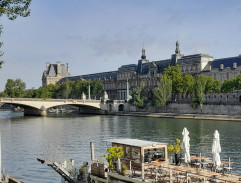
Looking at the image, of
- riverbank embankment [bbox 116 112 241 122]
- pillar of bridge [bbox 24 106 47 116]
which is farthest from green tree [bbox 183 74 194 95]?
pillar of bridge [bbox 24 106 47 116]

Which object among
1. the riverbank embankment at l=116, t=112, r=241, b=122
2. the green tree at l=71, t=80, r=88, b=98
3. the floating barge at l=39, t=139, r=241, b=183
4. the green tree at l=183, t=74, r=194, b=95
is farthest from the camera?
the green tree at l=71, t=80, r=88, b=98

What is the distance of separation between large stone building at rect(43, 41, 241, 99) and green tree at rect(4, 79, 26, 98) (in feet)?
114

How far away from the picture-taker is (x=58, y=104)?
10381 centimetres

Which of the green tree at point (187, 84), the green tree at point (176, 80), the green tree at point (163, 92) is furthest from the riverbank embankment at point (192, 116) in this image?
the green tree at point (187, 84)

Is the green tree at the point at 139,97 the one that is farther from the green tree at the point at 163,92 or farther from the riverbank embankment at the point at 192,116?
the green tree at the point at 163,92

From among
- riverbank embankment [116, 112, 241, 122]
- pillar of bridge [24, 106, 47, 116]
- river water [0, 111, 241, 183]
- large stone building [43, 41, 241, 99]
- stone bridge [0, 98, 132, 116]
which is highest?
large stone building [43, 41, 241, 99]

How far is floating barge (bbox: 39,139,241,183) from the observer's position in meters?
17.1

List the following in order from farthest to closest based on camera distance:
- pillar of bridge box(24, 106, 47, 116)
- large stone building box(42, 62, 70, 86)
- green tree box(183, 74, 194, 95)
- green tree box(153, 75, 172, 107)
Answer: large stone building box(42, 62, 70, 86), pillar of bridge box(24, 106, 47, 116), green tree box(183, 74, 194, 95), green tree box(153, 75, 172, 107)

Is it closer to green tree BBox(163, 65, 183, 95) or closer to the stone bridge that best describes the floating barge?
the stone bridge

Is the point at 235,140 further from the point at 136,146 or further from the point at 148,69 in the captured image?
the point at 148,69

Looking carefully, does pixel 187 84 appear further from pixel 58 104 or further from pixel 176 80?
pixel 58 104

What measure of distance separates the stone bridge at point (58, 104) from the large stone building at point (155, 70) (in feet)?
49.4

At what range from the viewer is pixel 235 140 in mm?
42562

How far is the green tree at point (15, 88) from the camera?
13550 centimetres
